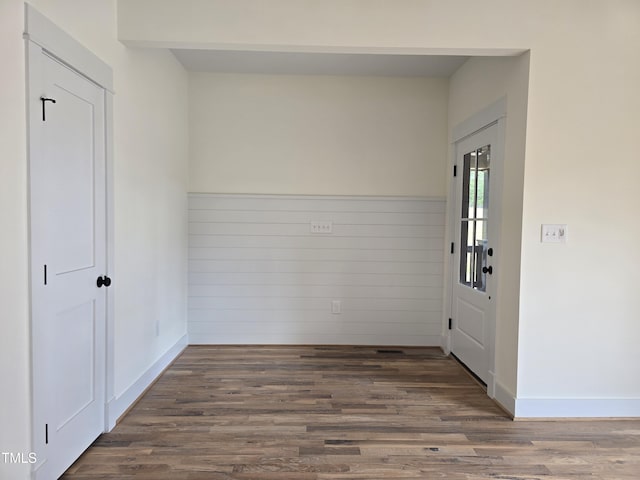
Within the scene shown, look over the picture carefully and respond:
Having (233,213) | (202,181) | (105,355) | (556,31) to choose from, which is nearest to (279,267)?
(233,213)

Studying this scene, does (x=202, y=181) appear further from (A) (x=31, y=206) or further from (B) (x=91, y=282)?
(A) (x=31, y=206)

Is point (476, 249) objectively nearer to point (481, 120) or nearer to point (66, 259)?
point (481, 120)

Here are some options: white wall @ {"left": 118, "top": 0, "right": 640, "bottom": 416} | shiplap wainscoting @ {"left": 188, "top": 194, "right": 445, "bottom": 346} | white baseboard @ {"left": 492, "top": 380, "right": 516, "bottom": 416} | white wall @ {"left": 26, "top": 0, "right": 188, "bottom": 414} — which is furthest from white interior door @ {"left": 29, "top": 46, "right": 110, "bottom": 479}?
white baseboard @ {"left": 492, "top": 380, "right": 516, "bottom": 416}

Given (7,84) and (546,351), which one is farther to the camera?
(546,351)

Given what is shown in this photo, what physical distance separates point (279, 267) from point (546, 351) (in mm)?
2507

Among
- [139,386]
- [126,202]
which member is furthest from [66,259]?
[139,386]

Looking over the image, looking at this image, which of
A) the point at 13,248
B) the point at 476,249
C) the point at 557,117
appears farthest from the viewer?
the point at 476,249

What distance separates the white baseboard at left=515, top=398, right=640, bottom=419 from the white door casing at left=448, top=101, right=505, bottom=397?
34 centimetres

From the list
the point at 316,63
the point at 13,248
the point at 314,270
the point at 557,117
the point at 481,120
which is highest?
the point at 316,63

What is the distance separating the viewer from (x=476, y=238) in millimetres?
3379

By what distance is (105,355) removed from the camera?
2373 millimetres

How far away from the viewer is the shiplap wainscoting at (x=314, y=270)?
4.03 metres

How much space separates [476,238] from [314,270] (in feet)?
5.40

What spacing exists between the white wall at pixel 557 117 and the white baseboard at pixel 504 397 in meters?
0.09
